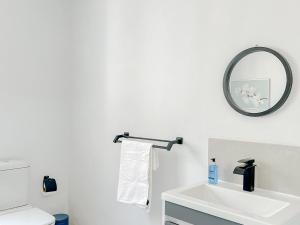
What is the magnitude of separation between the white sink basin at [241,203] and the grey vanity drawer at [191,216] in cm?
2

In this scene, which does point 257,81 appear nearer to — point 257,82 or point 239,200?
point 257,82

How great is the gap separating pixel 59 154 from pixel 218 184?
5.65 ft

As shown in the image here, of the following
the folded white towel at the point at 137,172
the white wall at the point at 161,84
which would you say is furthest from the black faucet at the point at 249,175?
the folded white towel at the point at 137,172

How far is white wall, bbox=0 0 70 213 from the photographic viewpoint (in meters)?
2.49

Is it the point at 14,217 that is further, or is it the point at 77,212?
the point at 77,212

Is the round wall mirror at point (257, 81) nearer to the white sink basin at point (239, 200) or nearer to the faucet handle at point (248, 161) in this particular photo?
the faucet handle at point (248, 161)

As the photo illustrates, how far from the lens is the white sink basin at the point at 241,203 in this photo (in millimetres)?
1238

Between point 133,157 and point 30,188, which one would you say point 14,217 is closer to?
point 30,188

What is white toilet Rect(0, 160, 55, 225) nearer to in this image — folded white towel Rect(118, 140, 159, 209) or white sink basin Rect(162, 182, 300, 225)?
folded white towel Rect(118, 140, 159, 209)

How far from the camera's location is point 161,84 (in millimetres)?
2100

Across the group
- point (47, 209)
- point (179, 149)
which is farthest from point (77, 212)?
point (179, 149)

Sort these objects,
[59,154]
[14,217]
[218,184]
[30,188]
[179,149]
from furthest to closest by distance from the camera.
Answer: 1. [59,154]
2. [30,188]
3. [14,217]
4. [179,149]
5. [218,184]

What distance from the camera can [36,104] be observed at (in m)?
2.68

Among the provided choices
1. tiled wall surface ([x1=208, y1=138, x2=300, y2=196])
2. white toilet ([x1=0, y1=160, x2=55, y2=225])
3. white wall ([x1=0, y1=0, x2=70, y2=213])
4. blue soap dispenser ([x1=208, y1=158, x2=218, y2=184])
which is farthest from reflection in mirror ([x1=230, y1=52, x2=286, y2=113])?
white wall ([x1=0, y1=0, x2=70, y2=213])
